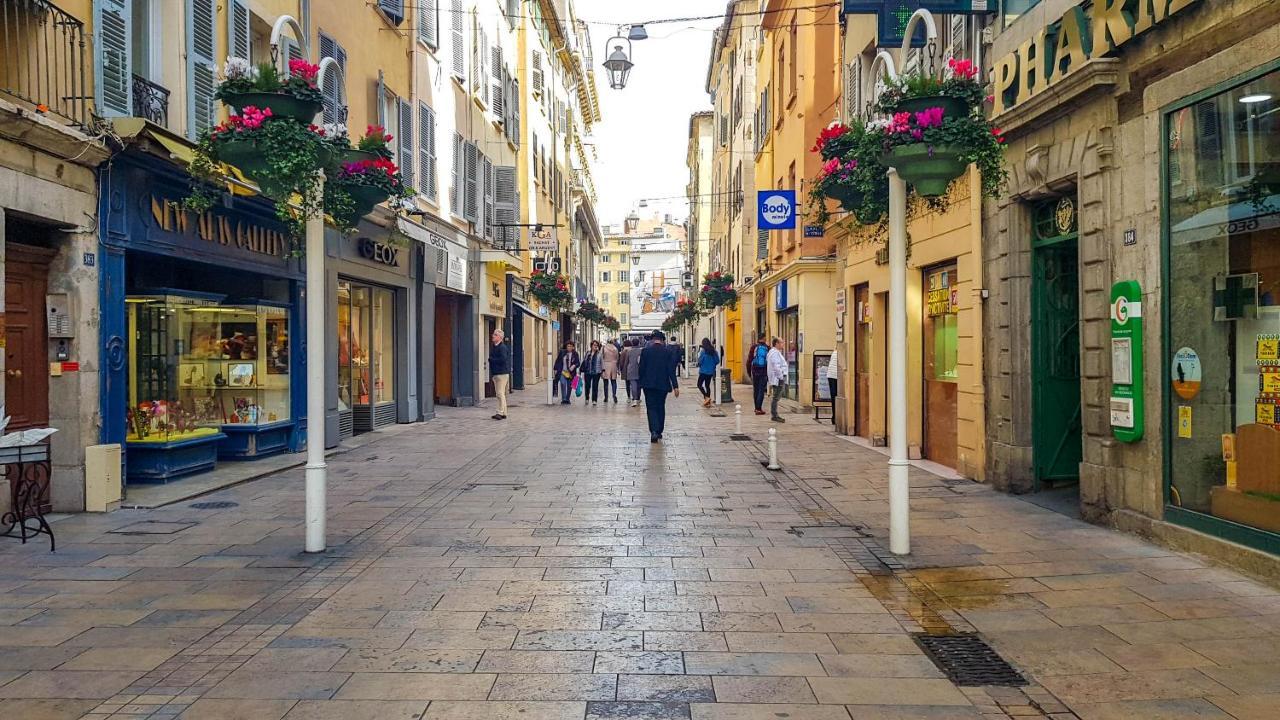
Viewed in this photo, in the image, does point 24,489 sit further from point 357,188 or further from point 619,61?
point 619,61

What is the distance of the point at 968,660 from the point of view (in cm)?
476

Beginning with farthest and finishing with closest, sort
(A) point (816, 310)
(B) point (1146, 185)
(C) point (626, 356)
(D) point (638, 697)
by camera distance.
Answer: (C) point (626, 356) → (A) point (816, 310) → (B) point (1146, 185) → (D) point (638, 697)

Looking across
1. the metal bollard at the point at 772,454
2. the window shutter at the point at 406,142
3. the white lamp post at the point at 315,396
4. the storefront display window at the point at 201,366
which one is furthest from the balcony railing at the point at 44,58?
the window shutter at the point at 406,142

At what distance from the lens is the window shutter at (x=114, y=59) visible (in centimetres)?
870

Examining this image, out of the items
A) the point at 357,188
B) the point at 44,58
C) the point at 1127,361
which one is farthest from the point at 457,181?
the point at 1127,361

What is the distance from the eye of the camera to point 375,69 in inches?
635

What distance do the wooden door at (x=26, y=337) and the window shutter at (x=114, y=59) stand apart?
1563 millimetres

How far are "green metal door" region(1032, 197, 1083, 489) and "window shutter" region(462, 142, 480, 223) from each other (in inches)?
606

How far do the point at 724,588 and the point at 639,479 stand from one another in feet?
16.5

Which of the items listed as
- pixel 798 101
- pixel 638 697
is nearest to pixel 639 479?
pixel 638 697

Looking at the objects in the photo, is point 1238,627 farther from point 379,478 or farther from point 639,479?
point 379,478

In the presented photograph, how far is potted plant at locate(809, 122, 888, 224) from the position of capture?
7.08 m

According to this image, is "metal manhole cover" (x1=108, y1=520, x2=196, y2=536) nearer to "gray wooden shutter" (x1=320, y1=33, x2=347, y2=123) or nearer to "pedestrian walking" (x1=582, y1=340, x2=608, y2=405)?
"gray wooden shutter" (x1=320, y1=33, x2=347, y2=123)

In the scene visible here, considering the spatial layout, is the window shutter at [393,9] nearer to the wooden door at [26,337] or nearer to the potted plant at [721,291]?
the wooden door at [26,337]
